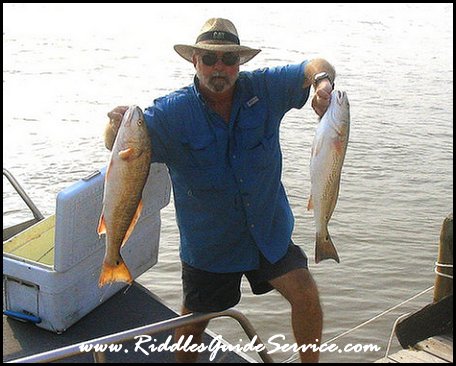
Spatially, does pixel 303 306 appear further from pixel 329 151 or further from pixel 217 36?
pixel 217 36

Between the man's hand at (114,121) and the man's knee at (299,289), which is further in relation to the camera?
the man's knee at (299,289)

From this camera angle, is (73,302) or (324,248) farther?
(73,302)

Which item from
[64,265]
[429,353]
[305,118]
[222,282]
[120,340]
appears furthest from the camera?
[305,118]

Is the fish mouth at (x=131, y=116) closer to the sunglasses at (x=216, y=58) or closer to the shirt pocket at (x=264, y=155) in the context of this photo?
the sunglasses at (x=216, y=58)

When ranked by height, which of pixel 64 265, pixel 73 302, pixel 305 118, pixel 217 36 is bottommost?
pixel 305 118

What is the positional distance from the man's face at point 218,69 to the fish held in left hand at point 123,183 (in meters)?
0.59

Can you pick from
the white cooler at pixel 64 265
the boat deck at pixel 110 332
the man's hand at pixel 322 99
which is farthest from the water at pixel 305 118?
the man's hand at pixel 322 99

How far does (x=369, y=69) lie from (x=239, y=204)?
48.4 feet

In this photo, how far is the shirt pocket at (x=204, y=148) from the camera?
4.07 metres

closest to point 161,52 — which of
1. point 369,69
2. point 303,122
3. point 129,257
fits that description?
point 369,69

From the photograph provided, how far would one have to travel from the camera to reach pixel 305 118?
1387 cm

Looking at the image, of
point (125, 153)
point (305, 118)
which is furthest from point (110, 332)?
point (305, 118)

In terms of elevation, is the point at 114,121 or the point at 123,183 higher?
the point at 114,121

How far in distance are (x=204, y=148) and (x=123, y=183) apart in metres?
0.65
